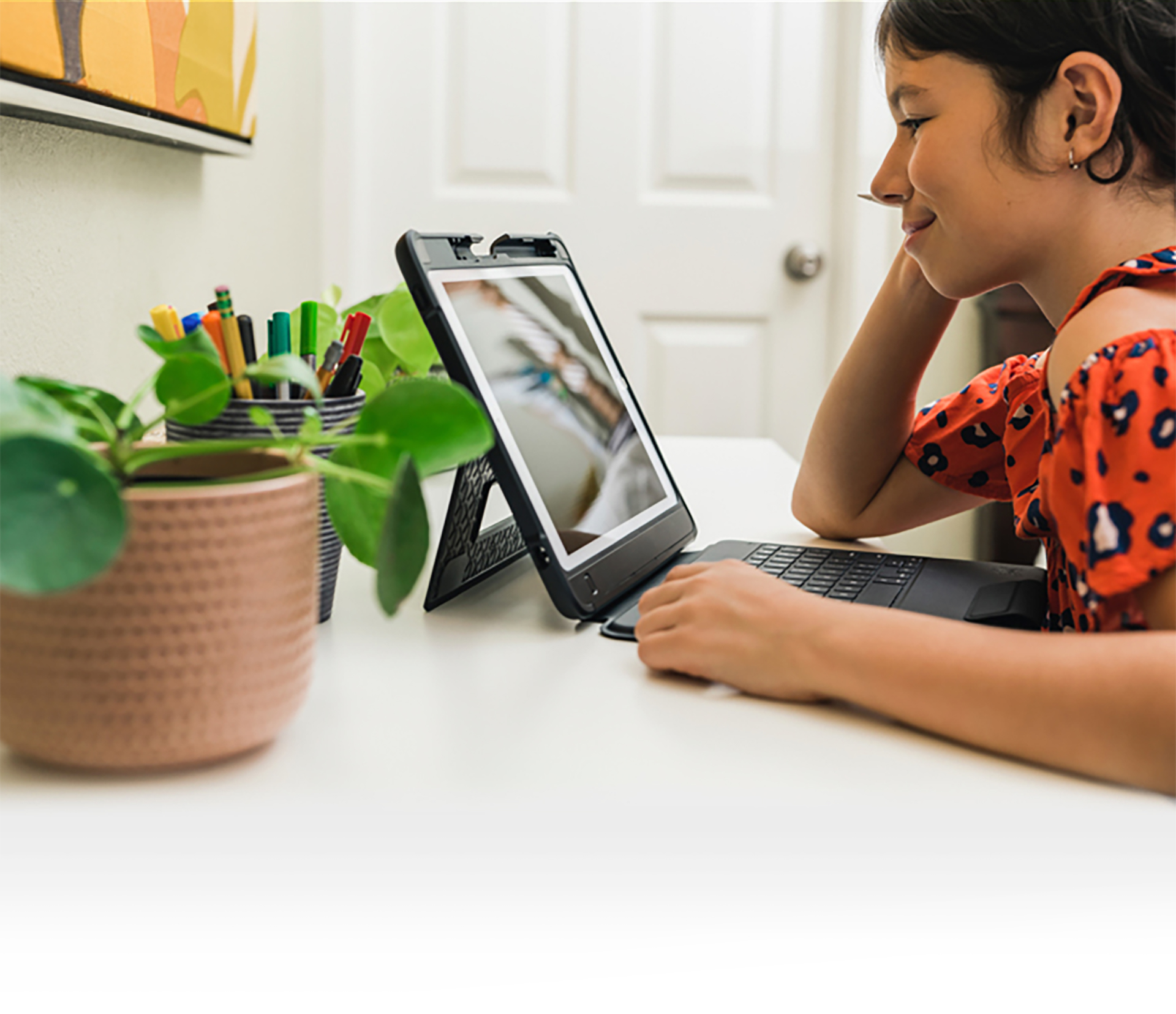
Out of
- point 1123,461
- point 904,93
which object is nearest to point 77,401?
point 1123,461

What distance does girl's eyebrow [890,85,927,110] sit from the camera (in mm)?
731

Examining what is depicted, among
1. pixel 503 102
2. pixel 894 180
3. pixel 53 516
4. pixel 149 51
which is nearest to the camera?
pixel 53 516

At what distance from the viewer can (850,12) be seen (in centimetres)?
200

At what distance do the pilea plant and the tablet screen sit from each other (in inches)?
6.7

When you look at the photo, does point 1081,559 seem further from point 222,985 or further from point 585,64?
point 585,64

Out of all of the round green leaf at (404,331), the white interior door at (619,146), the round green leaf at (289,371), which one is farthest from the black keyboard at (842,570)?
the white interior door at (619,146)

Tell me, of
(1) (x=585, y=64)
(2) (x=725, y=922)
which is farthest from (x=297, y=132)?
(2) (x=725, y=922)

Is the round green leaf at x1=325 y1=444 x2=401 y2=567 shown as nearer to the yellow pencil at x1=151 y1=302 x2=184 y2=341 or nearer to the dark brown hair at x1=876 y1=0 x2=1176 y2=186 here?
the yellow pencil at x1=151 y1=302 x2=184 y2=341

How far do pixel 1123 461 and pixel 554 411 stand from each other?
0.36 m

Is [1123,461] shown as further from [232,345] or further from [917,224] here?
[232,345]

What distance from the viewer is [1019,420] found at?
80 cm

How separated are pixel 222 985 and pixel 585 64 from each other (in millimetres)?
1921

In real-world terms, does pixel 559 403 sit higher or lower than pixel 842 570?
higher

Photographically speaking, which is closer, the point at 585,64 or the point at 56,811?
the point at 56,811
